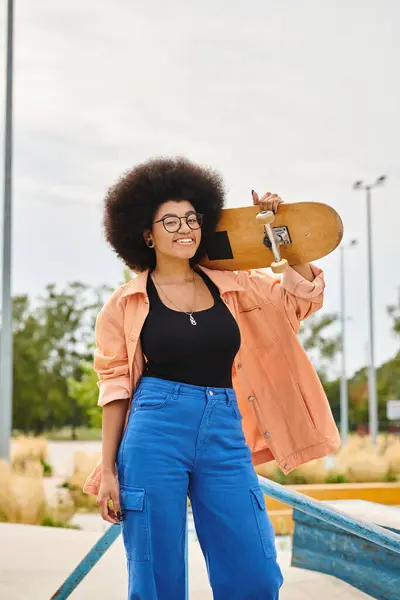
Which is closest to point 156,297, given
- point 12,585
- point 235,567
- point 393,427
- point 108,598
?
point 235,567

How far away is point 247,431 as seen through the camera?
118 inches

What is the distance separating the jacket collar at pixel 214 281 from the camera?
2.79 metres

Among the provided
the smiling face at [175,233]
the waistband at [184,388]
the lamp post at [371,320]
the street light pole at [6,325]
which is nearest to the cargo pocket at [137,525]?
the waistband at [184,388]

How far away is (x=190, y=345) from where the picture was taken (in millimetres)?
2637

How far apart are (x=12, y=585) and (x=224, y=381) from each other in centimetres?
264

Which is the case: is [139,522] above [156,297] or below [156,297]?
below

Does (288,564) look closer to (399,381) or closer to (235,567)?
(235,567)

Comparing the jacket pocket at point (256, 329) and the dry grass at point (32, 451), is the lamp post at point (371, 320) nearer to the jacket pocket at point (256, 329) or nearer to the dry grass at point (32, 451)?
the dry grass at point (32, 451)

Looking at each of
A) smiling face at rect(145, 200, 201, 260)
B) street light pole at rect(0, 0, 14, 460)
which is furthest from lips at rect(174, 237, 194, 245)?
street light pole at rect(0, 0, 14, 460)

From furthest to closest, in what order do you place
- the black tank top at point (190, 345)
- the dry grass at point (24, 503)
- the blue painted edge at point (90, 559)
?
1. the dry grass at point (24, 503)
2. the blue painted edge at point (90, 559)
3. the black tank top at point (190, 345)

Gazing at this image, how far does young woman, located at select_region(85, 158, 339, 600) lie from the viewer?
8.38ft

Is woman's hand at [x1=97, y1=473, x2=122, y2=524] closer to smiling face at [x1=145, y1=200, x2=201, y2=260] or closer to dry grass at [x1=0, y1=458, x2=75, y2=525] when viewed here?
smiling face at [x1=145, y1=200, x2=201, y2=260]

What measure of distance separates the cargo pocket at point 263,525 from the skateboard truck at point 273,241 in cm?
76

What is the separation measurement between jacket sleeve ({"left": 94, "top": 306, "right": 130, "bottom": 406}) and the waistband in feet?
0.32
